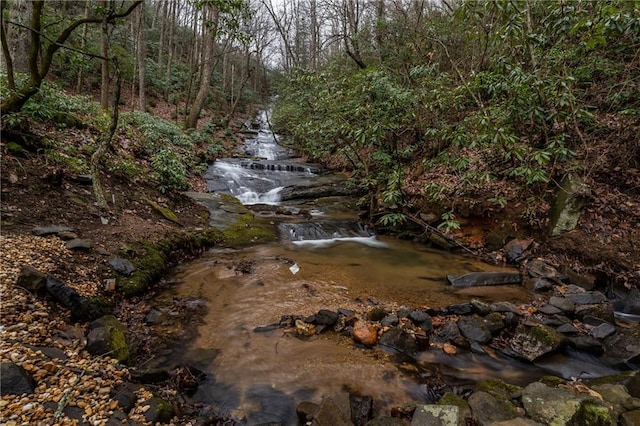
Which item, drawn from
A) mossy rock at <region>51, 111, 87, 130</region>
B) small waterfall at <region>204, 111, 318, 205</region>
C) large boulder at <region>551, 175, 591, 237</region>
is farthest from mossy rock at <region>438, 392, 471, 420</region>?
small waterfall at <region>204, 111, 318, 205</region>

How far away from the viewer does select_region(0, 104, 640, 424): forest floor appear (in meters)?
2.54

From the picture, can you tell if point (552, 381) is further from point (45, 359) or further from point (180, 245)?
point (180, 245)

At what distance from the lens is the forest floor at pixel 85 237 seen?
2.54 meters

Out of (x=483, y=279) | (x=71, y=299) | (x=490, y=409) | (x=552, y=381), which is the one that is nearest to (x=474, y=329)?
(x=552, y=381)

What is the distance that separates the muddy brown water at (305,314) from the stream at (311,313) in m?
0.01

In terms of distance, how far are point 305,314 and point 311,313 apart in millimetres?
92

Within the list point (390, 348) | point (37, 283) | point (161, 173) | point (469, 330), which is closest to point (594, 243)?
point (469, 330)

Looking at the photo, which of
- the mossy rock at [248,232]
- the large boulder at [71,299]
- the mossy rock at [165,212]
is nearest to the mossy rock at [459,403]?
the large boulder at [71,299]

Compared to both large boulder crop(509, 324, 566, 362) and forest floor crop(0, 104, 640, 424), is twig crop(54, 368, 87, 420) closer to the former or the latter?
forest floor crop(0, 104, 640, 424)

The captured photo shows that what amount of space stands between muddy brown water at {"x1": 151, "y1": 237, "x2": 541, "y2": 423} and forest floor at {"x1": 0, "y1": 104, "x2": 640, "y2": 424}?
3.22 feet

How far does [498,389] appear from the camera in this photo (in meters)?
3.09

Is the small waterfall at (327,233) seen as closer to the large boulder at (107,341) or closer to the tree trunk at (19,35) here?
the large boulder at (107,341)

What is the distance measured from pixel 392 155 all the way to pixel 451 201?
228 cm

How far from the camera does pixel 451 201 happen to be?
7.92 m
